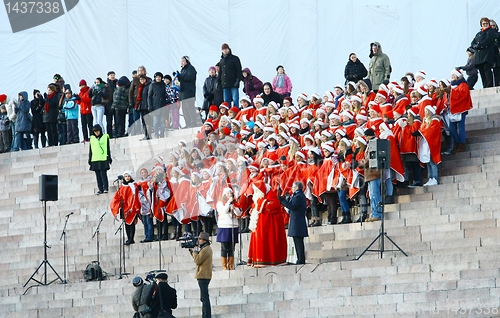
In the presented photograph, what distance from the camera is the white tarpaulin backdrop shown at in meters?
25.2

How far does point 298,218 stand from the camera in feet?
47.5

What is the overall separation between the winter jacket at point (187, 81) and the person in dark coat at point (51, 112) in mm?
3189

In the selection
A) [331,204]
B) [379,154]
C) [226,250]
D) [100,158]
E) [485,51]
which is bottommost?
[226,250]

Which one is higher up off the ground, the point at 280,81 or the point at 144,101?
the point at 280,81

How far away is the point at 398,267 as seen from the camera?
12844 mm

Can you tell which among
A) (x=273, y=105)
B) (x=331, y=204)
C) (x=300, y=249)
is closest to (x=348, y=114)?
(x=331, y=204)

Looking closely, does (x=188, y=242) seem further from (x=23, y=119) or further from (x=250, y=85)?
(x=23, y=119)

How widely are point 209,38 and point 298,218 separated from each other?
544 inches

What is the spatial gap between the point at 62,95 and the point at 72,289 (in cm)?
749

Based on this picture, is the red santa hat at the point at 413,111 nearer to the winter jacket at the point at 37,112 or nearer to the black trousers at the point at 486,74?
the black trousers at the point at 486,74

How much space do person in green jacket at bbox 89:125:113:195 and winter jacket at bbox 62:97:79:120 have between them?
2571mm

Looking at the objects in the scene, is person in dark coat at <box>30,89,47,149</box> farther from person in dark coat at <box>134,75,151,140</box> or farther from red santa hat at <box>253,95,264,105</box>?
red santa hat at <box>253,95,264,105</box>

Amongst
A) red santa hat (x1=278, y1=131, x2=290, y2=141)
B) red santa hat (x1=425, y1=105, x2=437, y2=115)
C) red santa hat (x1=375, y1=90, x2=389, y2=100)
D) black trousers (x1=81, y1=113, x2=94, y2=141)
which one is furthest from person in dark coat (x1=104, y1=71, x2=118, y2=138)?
red santa hat (x1=425, y1=105, x2=437, y2=115)

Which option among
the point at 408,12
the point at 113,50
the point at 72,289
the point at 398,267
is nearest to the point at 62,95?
the point at 113,50
